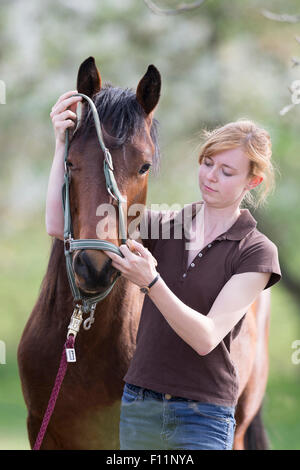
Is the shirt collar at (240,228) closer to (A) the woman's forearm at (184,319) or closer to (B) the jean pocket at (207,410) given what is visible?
(A) the woman's forearm at (184,319)

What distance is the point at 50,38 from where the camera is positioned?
1051 centimetres

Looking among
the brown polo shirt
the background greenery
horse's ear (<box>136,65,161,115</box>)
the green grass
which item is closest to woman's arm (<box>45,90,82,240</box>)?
horse's ear (<box>136,65,161,115</box>)

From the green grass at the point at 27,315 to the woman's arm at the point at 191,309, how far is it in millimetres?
8001

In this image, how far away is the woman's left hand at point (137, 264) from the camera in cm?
223

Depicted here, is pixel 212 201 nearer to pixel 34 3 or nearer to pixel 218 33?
pixel 218 33

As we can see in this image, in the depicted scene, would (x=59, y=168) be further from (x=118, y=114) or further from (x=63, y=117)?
(x=118, y=114)

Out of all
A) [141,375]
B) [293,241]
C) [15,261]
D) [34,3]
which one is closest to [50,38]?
[34,3]

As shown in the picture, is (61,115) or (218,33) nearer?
(61,115)

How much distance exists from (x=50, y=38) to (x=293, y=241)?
4974mm

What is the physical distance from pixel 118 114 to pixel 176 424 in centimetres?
128

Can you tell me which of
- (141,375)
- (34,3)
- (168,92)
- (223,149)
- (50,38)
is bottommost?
(141,375)

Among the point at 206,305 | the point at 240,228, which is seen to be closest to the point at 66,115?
the point at 240,228

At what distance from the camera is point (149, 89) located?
9.78 feet

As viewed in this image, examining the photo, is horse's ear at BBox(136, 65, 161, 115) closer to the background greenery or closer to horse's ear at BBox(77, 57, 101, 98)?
horse's ear at BBox(77, 57, 101, 98)
